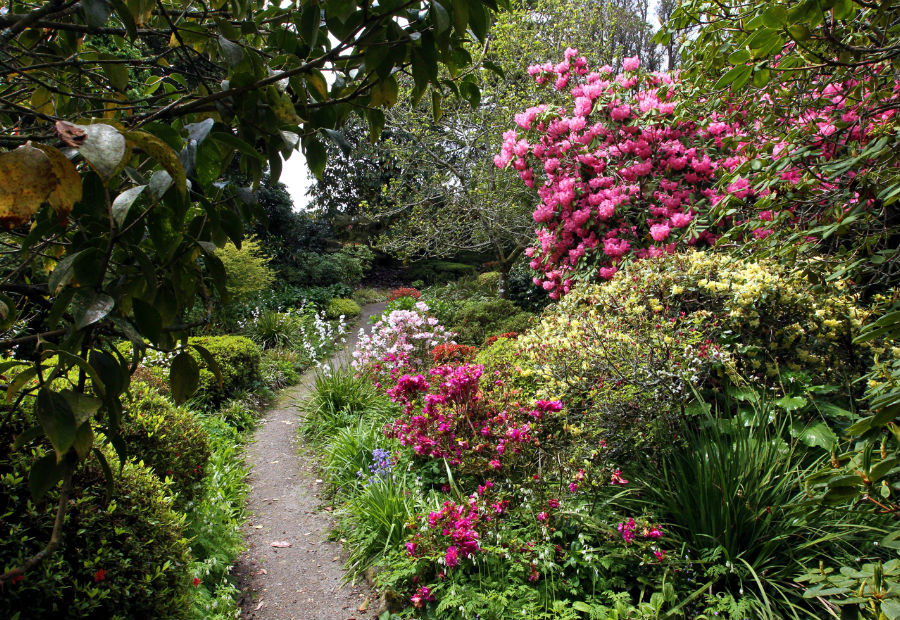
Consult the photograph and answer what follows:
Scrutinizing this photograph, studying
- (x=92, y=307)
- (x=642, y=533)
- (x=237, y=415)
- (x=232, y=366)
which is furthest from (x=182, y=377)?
(x=232, y=366)

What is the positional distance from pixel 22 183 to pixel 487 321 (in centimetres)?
710

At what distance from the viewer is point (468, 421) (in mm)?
3086

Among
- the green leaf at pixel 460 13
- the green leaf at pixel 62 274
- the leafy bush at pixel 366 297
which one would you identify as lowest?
the green leaf at pixel 62 274

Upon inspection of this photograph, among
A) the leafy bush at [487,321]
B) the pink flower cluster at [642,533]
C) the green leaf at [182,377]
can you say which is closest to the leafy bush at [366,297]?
the leafy bush at [487,321]

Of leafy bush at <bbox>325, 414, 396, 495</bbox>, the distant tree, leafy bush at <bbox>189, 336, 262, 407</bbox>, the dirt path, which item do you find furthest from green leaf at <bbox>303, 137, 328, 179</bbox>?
the distant tree

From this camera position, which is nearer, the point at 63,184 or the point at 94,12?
the point at 63,184

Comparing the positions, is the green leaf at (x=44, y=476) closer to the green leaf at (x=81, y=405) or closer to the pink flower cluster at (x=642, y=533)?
the green leaf at (x=81, y=405)

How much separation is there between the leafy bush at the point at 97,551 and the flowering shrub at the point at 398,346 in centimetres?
325

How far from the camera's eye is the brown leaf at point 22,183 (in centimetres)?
A: 45

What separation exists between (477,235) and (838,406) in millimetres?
7098

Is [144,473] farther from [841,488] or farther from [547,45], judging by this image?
[547,45]

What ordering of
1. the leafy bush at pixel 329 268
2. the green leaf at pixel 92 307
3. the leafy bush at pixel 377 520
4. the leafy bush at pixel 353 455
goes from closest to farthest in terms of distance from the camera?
the green leaf at pixel 92 307 < the leafy bush at pixel 377 520 < the leafy bush at pixel 353 455 < the leafy bush at pixel 329 268

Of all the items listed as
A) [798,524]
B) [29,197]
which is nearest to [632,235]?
[798,524]

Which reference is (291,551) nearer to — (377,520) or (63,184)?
(377,520)
